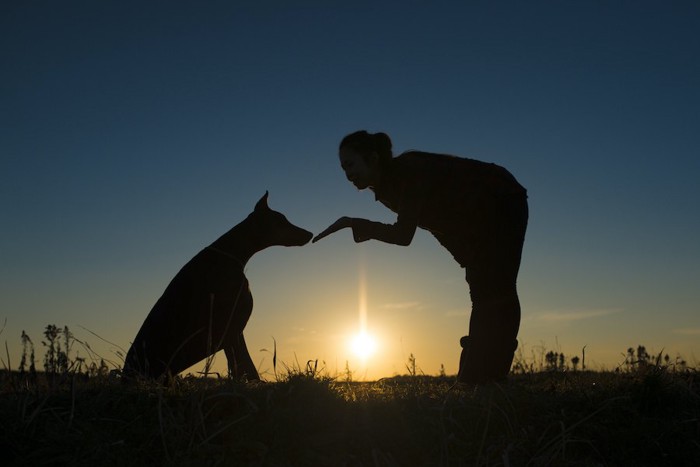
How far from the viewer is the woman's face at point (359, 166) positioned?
5254mm

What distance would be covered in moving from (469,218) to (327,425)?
2645 mm

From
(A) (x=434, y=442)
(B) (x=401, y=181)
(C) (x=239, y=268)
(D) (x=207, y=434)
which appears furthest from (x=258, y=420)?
(C) (x=239, y=268)

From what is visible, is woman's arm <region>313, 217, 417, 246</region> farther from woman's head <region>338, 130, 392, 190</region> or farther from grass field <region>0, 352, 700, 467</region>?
grass field <region>0, 352, 700, 467</region>

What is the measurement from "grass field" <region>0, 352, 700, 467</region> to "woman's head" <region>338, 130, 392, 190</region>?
6.50ft

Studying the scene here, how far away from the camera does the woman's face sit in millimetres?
5254

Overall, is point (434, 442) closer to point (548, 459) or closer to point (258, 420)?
point (548, 459)

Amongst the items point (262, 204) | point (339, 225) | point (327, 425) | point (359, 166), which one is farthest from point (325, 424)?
point (262, 204)

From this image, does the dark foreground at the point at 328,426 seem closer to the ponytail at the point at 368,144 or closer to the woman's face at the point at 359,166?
the woman's face at the point at 359,166

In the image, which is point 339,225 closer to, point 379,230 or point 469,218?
point 379,230

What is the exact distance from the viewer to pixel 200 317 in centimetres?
575

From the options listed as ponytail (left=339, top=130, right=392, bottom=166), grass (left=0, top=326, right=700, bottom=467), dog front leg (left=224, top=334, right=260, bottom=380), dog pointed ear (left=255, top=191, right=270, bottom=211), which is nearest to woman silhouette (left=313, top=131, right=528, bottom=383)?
ponytail (left=339, top=130, right=392, bottom=166)

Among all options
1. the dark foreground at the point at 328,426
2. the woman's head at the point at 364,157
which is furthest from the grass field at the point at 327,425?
the woman's head at the point at 364,157

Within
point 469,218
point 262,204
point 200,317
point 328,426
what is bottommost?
A: point 328,426

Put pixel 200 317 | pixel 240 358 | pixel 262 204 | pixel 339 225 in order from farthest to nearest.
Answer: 1. pixel 262 204
2. pixel 240 358
3. pixel 200 317
4. pixel 339 225
